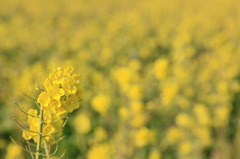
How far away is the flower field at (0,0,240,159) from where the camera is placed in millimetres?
2694

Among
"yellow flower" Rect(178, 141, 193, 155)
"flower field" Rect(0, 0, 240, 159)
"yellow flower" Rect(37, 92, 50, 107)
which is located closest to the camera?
"yellow flower" Rect(37, 92, 50, 107)

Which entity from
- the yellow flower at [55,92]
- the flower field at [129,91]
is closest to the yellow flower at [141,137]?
the flower field at [129,91]

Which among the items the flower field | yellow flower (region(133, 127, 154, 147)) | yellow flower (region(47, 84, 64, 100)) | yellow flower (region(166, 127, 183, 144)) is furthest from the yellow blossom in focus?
yellow flower (region(47, 84, 64, 100))

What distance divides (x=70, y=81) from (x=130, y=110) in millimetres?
1816

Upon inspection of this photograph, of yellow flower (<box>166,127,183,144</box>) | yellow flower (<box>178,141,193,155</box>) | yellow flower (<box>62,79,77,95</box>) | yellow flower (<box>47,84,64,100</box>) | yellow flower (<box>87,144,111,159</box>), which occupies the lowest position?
yellow flower (<box>47,84,64,100</box>)

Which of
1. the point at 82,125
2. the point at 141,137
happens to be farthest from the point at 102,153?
the point at 82,125

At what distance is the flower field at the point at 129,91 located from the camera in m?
2.69

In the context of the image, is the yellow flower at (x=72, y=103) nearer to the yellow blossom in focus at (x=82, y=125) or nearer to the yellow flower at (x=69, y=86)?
the yellow flower at (x=69, y=86)

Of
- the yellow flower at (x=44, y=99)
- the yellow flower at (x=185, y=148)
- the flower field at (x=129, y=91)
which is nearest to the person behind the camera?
the yellow flower at (x=44, y=99)

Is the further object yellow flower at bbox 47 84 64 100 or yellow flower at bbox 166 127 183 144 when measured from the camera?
yellow flower at bbox 166 127 183 144

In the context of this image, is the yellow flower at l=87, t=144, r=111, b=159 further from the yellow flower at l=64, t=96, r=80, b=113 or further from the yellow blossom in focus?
the yellow flower at l=64, t=96, r=80, b=113

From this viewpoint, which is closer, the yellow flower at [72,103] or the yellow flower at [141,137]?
the yellow flower at [72,103]

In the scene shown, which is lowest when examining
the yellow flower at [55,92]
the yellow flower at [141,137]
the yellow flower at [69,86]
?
the yellow flower at [55,92]

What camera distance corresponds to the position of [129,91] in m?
3.09
